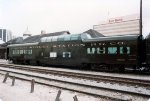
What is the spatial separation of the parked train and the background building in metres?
95.7

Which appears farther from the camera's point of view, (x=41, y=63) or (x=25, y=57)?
(x=25, y=57)

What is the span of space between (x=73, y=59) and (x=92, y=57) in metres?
3.03

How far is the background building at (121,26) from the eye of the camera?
121 meters

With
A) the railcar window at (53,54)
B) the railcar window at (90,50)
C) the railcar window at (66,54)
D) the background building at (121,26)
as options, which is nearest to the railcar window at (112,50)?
the railcar window at (90,50)

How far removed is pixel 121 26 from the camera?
427 feet

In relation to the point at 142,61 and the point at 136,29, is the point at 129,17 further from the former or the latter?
the point at 142,61

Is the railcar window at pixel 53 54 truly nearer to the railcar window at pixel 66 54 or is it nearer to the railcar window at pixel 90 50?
the railcar window at pixel 66 54

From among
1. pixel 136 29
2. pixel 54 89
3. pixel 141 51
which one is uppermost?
pixel 136 29

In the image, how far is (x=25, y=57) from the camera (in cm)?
3234

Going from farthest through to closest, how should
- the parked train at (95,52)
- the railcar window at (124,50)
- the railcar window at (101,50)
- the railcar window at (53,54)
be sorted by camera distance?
the railcar window at (53,54) < the railcar window at (101,50) < the railcar window at (124,50) < the parked train at (95,52)

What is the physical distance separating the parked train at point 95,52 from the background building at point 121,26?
95.7 m

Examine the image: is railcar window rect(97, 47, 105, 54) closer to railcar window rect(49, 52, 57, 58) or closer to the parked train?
the parked train

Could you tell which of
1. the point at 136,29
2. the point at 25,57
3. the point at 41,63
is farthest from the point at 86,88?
the point at 136,29

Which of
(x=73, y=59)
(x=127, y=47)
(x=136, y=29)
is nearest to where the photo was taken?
(x=127, y=47)
